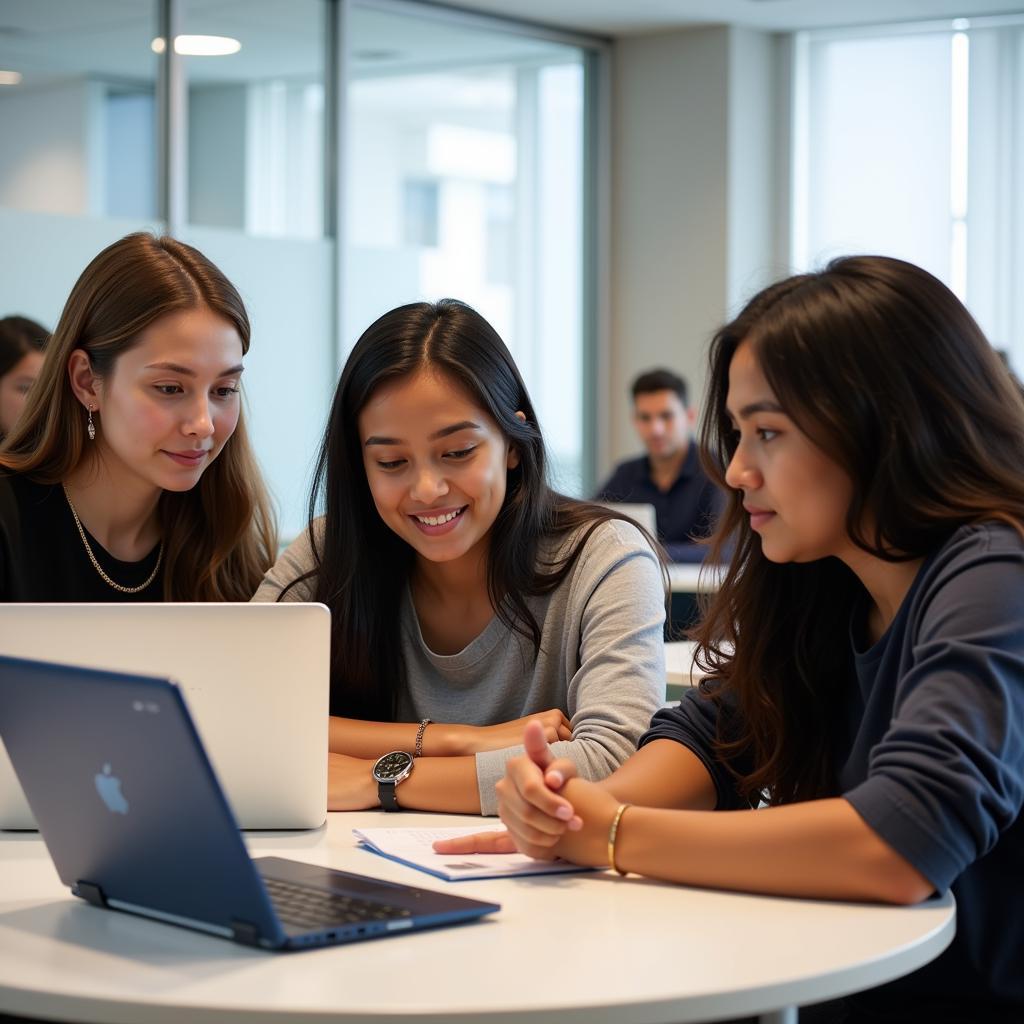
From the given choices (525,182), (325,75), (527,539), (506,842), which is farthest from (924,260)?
(506,842)

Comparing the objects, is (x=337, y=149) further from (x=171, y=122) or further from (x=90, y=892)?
(x=90, y=892)

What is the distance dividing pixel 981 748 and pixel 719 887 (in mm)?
287

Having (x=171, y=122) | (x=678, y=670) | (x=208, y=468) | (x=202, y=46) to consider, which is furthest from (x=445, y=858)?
(x=202, y=46)

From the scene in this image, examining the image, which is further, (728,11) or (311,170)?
(728,11)

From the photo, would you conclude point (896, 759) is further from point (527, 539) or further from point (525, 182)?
point (525, 182)

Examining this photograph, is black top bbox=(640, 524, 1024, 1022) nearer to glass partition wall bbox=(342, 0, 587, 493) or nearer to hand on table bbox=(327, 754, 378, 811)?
hand on table bbox=(327, 754, 378, 811)

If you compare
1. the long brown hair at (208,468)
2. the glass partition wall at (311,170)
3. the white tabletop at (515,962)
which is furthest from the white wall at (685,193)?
the white tabletop at (515,962)

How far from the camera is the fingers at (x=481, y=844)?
5.32 ft

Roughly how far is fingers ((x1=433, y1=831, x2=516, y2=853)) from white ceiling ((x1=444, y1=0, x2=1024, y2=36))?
5728 mm

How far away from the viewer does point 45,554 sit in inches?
93.2

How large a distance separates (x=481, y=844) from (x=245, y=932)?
1.30 feet

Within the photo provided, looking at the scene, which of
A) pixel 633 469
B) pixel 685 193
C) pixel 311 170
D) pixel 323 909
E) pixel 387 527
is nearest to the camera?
pixel 323 909

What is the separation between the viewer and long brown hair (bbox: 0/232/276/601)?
230cm

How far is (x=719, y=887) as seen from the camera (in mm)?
1443
